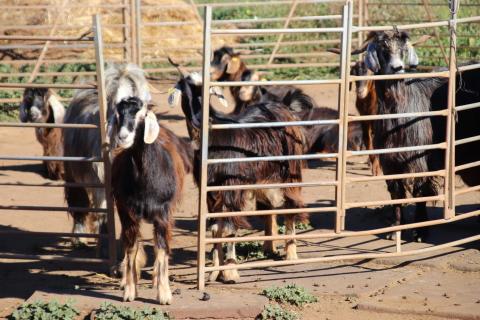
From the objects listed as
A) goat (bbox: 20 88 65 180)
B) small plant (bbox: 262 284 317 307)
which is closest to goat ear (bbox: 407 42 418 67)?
small plant (bbox: 262 284 317 307)

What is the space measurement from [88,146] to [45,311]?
2543 mm

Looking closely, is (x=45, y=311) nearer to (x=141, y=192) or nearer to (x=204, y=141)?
(x=141, y=192)

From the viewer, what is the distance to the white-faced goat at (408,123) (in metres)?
9.24

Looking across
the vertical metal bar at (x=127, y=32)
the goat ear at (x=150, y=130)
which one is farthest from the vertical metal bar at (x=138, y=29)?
the goat ear at (x=150, y=130)

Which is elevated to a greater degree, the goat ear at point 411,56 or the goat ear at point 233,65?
the goat ear at point 233,65

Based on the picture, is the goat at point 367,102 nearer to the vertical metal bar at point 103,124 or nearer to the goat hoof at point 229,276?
the goat hoof at point 229,276

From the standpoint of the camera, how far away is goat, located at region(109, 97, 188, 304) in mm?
7363

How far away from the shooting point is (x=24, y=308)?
7270 mm

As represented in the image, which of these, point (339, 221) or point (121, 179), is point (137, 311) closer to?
point (121, 179)

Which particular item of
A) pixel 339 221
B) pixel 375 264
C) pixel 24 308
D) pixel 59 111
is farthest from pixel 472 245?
pixel 59 111

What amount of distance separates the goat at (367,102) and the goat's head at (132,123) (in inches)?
155

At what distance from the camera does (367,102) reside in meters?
11.4

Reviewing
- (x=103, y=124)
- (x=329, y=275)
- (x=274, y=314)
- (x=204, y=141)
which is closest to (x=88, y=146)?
(x=103, y=124)

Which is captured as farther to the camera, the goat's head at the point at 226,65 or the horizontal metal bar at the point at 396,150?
the goat's head at the point at 226,65
